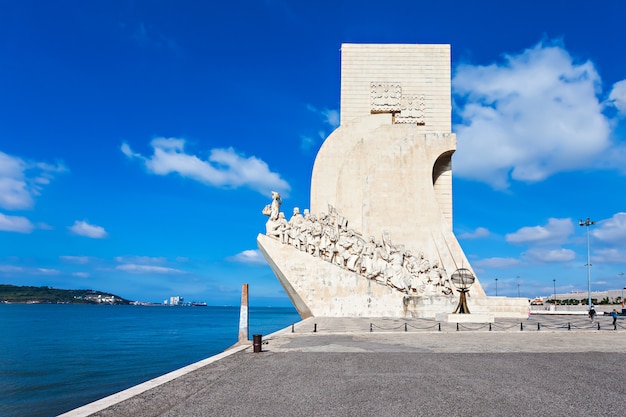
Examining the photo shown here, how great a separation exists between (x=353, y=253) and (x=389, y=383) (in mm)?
11406

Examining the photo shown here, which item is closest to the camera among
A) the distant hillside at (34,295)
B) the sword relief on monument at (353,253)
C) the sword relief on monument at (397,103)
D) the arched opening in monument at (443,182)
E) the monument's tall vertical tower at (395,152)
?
the sword relief on monument at (353,253)

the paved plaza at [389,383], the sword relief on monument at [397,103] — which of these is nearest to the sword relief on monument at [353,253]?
the sword relief on monument at [397,103]

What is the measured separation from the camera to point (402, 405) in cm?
394

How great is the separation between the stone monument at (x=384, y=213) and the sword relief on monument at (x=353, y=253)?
0.03m

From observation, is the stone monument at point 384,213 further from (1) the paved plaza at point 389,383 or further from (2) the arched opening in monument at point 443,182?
(1) the paved plaza at point 389,383

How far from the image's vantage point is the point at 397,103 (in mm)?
21641

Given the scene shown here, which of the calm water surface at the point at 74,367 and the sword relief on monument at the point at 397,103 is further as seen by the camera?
the sword relief on monument at the point at 397,103

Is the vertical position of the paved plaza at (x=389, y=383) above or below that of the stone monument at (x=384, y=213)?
below

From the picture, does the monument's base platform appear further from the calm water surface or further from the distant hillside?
the distant hillside

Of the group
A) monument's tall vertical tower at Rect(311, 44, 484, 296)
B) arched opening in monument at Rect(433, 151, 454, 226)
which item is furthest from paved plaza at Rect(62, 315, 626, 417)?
arched opening in monument at Rect(433, 151, 454, 226)

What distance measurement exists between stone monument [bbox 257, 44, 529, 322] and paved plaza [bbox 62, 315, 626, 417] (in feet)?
21.5

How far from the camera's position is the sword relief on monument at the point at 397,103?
21.6 meters

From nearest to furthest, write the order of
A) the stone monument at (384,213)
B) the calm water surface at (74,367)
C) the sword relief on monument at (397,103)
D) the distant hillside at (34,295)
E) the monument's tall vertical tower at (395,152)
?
the calm water surface at (74,367)
the stone monument at (384,213)
the monument's tall vertical tower at (395,152)
the sword relief on monument at (397,103)
the distant hillside at (34,295)

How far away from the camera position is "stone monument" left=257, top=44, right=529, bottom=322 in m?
15.2
